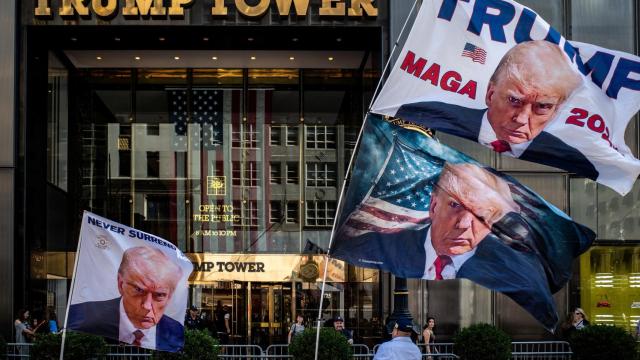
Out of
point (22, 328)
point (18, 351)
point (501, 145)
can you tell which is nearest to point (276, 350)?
point (22, 328)

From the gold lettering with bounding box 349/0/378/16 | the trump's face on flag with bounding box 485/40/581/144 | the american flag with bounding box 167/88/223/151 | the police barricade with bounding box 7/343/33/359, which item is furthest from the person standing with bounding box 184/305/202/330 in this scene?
the trump's face on flag with bounding box 485/40/581/144

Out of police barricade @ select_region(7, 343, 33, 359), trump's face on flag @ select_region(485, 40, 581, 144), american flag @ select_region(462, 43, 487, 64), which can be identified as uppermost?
american flag @ select_region(462, 43, 487, 64)

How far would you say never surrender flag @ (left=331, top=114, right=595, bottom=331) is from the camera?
9.17m

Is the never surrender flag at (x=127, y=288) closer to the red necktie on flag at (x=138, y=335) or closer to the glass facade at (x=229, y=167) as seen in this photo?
the red necktie on flag at (x=138, y=335)

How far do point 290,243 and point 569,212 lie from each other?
7360 millimetres

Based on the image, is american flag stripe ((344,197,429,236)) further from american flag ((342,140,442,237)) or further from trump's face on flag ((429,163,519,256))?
trump's face on flag ((429,163,519,256))

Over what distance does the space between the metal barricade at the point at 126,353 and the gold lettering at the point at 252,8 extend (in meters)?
7.81

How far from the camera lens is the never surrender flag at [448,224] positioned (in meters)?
9.17

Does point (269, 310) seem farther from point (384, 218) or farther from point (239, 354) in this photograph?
point (384, 218)

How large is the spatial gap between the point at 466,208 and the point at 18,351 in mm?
10470

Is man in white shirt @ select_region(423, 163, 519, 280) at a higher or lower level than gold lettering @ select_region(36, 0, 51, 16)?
lower

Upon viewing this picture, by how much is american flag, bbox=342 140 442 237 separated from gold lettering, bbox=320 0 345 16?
11344mm

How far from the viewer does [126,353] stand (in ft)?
55.9

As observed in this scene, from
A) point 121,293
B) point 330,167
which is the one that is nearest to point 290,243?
point 330,167
